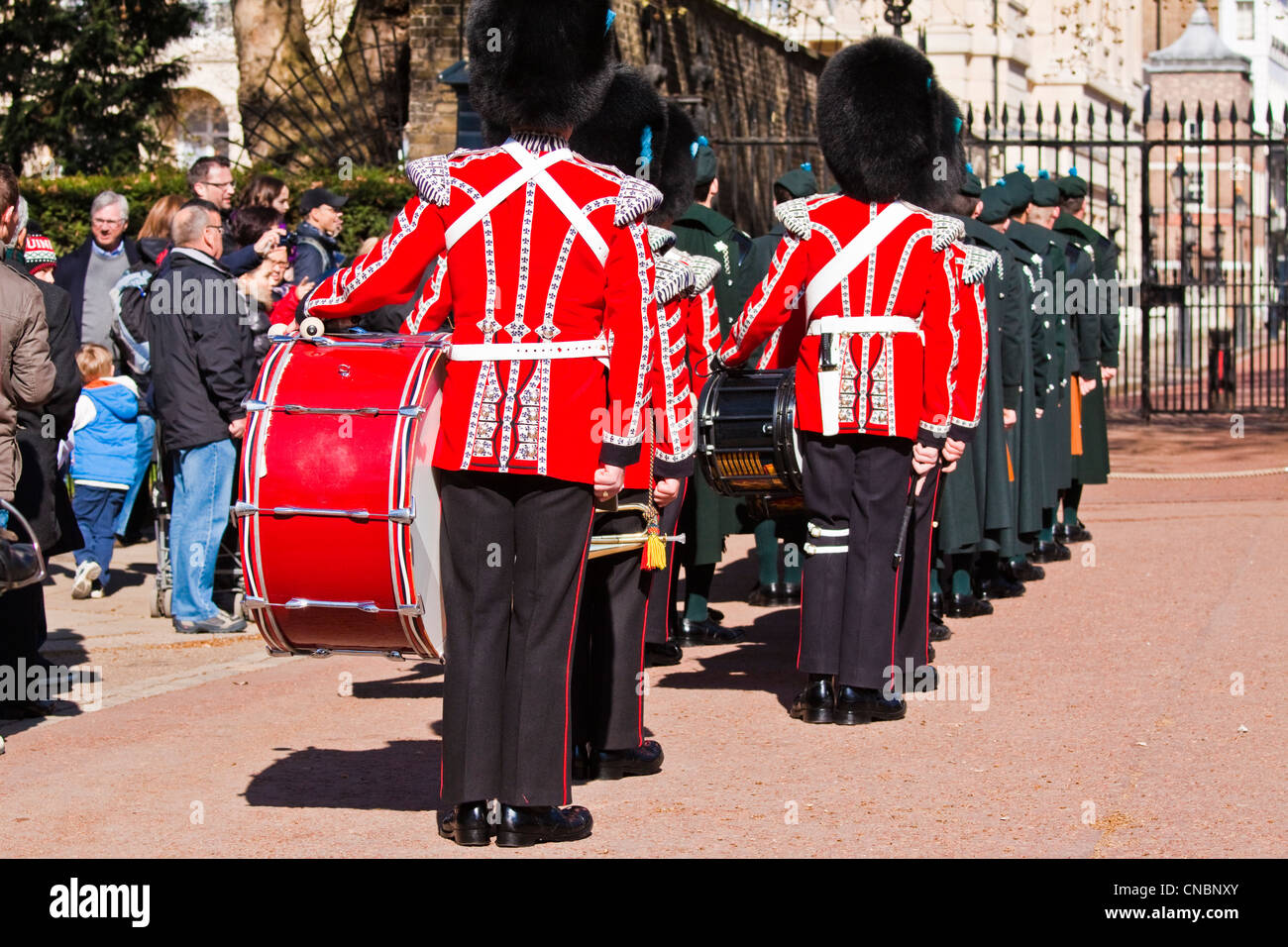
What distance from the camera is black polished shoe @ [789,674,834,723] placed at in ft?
22.9

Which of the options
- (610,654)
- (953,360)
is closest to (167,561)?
(610,654)

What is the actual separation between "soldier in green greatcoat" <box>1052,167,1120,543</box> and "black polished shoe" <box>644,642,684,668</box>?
417 cm

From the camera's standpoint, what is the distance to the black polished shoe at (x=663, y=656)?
26.9ft

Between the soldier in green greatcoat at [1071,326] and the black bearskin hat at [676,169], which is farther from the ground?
the black bearskin hat at [676,169]

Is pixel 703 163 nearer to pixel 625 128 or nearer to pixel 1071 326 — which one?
pixel 625 128

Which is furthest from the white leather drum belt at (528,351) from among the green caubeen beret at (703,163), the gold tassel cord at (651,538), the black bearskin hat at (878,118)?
the green caubeen beret at (703,163)

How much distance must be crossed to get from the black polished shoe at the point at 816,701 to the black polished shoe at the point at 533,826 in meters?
1.78

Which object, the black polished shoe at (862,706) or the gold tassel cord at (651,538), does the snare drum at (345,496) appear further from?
the black polished shoe at (862,706)

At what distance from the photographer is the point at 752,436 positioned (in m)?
7.05

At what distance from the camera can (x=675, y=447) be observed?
606cm

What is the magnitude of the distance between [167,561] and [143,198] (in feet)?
22.0

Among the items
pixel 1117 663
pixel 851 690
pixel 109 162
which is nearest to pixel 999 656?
pixel 1117 663

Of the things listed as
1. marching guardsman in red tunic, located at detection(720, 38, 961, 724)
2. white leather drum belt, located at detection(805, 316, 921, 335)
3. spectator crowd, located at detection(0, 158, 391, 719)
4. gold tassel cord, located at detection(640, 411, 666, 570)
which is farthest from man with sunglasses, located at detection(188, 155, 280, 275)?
gold tassel cord, located at detection(640, 411, 666, 570)

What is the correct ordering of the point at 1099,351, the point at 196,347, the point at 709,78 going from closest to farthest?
the point at 196,347 → the point at 1099,351 → the point at 709,78
